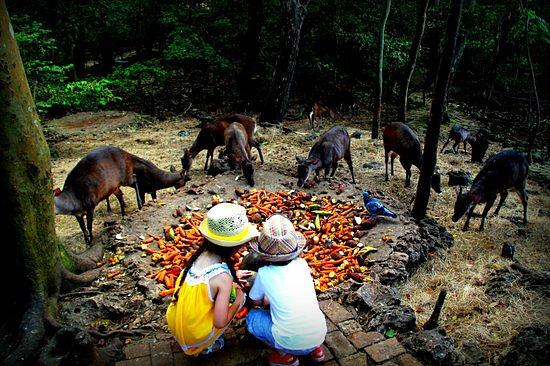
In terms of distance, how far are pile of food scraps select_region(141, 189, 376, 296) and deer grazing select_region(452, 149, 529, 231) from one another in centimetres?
236

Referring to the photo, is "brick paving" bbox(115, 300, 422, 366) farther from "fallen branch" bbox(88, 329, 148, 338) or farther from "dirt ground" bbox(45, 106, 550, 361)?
"dirt ground" bbox(45, 106, 550, 361)

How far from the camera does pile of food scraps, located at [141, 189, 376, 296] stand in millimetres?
4980

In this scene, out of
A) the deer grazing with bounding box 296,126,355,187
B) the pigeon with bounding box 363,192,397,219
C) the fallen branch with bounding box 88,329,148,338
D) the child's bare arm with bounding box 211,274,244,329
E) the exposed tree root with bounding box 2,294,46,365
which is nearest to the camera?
the child's bare arm with bounding box 211,274,244,329

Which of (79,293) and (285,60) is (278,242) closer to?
(79,293)

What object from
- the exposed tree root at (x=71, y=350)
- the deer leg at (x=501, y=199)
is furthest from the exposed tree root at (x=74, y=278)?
the deer leg at (x=501, y=199)

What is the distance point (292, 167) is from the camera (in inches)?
387

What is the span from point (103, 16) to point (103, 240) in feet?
38.6

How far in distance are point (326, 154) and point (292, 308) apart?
5.82 meters

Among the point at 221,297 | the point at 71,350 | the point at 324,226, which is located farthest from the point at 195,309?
the point at 324,226

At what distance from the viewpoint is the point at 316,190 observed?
8.01 meters

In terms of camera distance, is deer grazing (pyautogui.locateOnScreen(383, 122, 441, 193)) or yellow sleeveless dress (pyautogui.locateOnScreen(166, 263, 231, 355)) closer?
yellow sleeveless dress (pyautogui.locateOnScreen(166, 263, 231, 355))

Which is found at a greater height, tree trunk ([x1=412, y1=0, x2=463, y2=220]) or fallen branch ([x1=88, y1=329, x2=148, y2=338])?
tree trunk ([x1=412, y1=0, x2=463, y2=220])

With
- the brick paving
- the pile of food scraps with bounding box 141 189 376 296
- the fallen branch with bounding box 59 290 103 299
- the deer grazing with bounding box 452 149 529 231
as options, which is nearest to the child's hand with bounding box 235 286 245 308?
the brick paving

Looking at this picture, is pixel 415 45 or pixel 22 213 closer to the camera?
pixel 22 213
